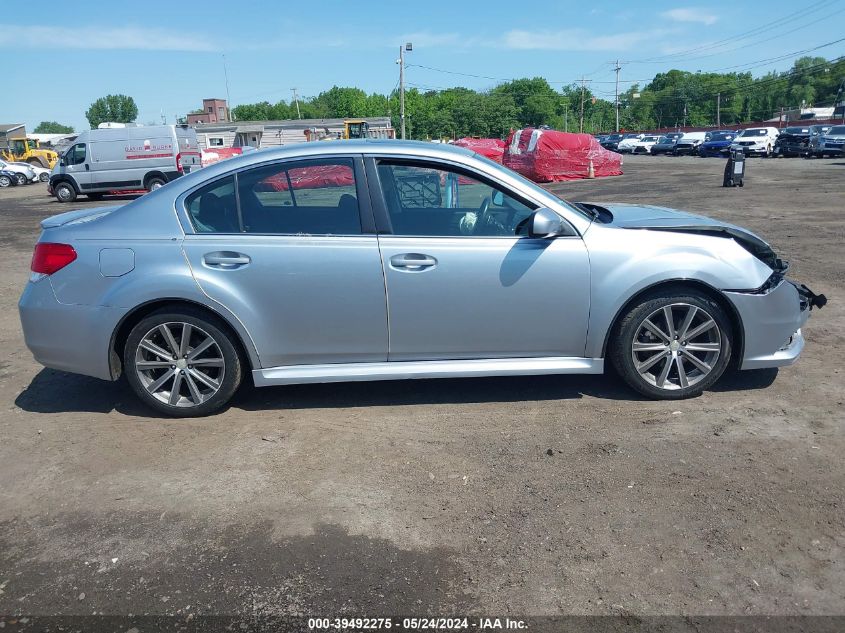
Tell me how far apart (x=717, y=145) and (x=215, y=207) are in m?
48.0

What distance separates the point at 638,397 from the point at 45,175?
159 ft

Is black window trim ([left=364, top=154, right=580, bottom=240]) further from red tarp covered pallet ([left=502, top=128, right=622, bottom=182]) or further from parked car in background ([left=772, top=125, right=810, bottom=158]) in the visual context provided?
parked car in background ([left=772, top=125, right=810, bottom=158])

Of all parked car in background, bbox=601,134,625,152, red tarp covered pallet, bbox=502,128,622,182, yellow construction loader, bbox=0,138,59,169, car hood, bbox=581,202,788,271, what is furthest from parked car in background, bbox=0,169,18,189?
parked car in background, bbox=601,134,625,152

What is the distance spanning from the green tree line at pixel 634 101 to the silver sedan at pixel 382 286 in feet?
329

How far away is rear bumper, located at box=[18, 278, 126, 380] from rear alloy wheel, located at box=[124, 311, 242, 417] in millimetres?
164

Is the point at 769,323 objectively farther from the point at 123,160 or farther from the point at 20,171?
the point at 20,171

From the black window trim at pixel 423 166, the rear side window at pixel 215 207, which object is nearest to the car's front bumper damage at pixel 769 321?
the black window trim at pixel 423 166

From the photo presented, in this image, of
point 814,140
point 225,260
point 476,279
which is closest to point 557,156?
point 814,140

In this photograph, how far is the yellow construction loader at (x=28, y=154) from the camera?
54.4 m

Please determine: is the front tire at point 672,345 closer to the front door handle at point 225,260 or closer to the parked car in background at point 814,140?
the front door handle at point 225,260

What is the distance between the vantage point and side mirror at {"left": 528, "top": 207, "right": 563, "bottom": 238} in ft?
13.7

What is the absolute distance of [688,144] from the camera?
2047 inches

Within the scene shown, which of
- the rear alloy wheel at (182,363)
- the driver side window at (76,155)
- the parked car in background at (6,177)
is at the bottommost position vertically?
the parked car in background at (6,177)

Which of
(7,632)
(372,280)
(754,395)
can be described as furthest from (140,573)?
(754,395)
